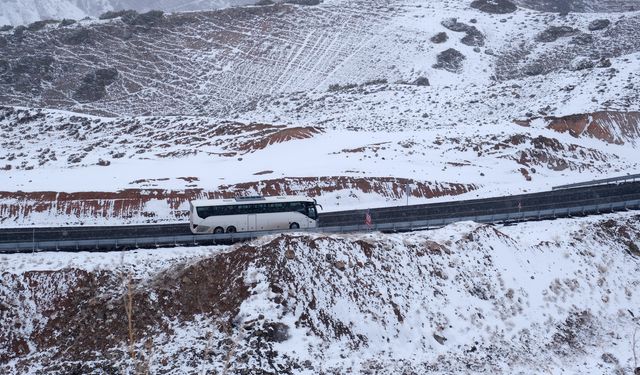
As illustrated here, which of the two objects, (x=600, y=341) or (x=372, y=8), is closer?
(x=600, y=341)

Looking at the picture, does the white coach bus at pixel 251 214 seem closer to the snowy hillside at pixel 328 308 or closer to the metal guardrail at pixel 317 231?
the metal guardrail at pixel 317 231

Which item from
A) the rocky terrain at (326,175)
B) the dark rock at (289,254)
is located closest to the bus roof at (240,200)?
the rocky terrain at (326,175)

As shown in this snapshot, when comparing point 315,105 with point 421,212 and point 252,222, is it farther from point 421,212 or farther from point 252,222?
point 252,222

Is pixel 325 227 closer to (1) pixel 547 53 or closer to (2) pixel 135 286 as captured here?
(2) pixel 135 286

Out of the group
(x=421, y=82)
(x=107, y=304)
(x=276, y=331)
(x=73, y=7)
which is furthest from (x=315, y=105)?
(x=73, y=7)

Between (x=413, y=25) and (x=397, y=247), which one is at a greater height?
(x=413, y=25)

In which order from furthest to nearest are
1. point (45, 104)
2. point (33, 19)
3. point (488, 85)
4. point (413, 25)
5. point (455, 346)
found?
1. point (33, 19)
2. point (413, 25)
3. point (45, 104)
4. point (488, 85)
5. point (455, 346)

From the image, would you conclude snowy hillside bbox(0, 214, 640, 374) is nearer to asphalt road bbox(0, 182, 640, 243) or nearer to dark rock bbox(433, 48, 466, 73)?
asphalt road bbox(0, 182, 640, 243)

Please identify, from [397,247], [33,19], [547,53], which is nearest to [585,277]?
[397,247]

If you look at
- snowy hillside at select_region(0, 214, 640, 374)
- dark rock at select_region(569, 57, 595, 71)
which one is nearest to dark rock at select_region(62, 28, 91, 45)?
snowy hillside at select_region(0, 214, 640, 374)
